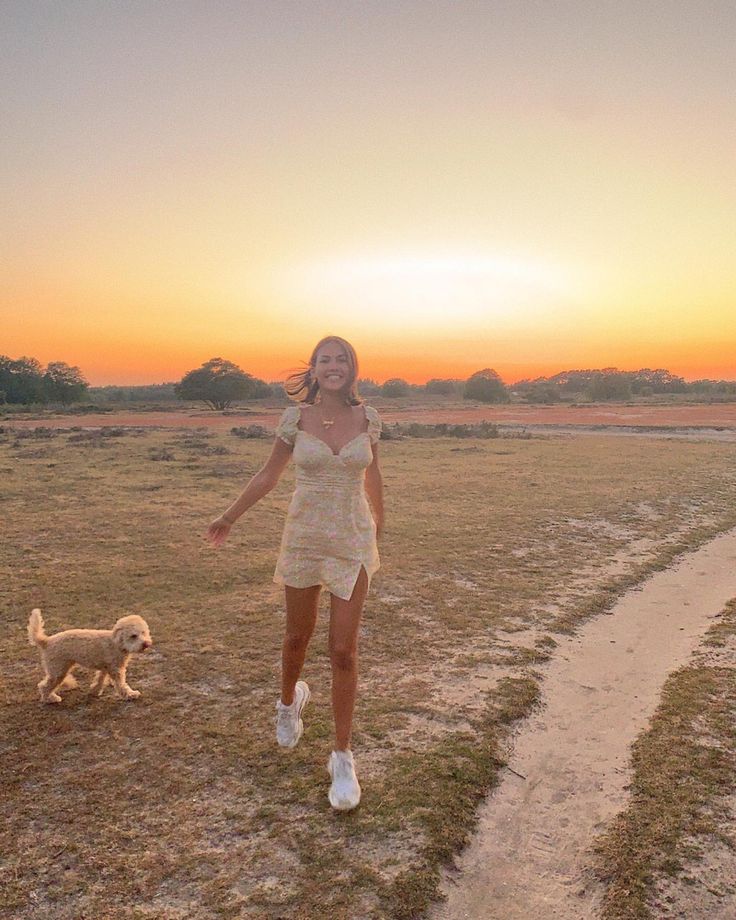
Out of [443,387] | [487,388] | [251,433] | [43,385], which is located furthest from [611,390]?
[43,385]

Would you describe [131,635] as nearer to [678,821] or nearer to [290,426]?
[290,426]

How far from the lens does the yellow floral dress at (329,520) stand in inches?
152

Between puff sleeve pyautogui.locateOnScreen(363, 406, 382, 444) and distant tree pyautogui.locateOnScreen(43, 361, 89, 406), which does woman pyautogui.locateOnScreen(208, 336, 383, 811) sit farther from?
distant tree pyautogui.locateOnScreen(43, 361, 89, 406)

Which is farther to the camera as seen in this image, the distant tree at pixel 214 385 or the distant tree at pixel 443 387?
the distant tree at pixel 443 387

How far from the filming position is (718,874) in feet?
11.3

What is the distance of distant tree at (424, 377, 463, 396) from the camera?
138250 millimetres

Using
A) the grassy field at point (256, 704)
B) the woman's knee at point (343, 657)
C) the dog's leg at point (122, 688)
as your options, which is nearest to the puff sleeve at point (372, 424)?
the woman's knee at point (343, 657)

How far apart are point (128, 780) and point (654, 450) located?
1061 inches

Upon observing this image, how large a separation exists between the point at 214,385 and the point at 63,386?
2245 cm

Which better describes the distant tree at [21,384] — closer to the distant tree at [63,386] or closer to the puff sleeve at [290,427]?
the distant tree at [63,386]

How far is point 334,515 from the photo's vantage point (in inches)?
153

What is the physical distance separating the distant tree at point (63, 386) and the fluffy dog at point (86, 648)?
8432cm

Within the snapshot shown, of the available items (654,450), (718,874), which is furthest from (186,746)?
(654,450)

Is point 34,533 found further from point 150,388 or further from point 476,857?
point 150,388
